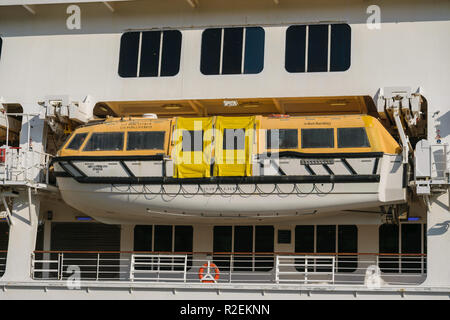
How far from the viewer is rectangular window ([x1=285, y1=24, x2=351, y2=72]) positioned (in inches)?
770

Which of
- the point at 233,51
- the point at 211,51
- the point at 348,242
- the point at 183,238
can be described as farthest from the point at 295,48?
the point at 183,238

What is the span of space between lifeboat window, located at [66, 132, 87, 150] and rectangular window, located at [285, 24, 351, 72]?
541 centimetres

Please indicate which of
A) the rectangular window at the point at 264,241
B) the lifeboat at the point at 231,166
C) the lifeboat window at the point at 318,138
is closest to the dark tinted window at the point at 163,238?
the rectangular window at the point at 264,241

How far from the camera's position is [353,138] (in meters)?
18.1

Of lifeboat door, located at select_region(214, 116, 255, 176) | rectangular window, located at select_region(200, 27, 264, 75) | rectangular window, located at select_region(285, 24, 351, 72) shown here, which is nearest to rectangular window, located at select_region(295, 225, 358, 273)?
lifeboat door, located at select_region(214, 116, 255, 176)

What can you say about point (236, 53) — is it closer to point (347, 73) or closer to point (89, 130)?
point (347, 73)

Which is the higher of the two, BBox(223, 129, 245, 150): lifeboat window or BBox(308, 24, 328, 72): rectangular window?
BBox(308, 24, 328, 72): rectangular window

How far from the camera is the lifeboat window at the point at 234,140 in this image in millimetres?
18562

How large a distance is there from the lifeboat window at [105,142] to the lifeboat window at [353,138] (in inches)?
210

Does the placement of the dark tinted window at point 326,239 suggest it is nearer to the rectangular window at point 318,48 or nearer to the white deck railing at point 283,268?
the white deck railing at point 283,268

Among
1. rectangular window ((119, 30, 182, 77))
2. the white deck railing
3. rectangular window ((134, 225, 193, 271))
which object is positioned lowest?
the white deck railing

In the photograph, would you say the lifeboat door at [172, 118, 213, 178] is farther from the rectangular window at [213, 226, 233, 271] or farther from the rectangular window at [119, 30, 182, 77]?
the rectangular window at [213, 226, 233, 271]

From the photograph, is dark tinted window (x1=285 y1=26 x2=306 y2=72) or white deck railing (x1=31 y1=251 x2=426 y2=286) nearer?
white deck railing (x1=31 y1=251 x2=426 y2=286)

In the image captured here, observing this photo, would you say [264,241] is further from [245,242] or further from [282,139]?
[282,139]
